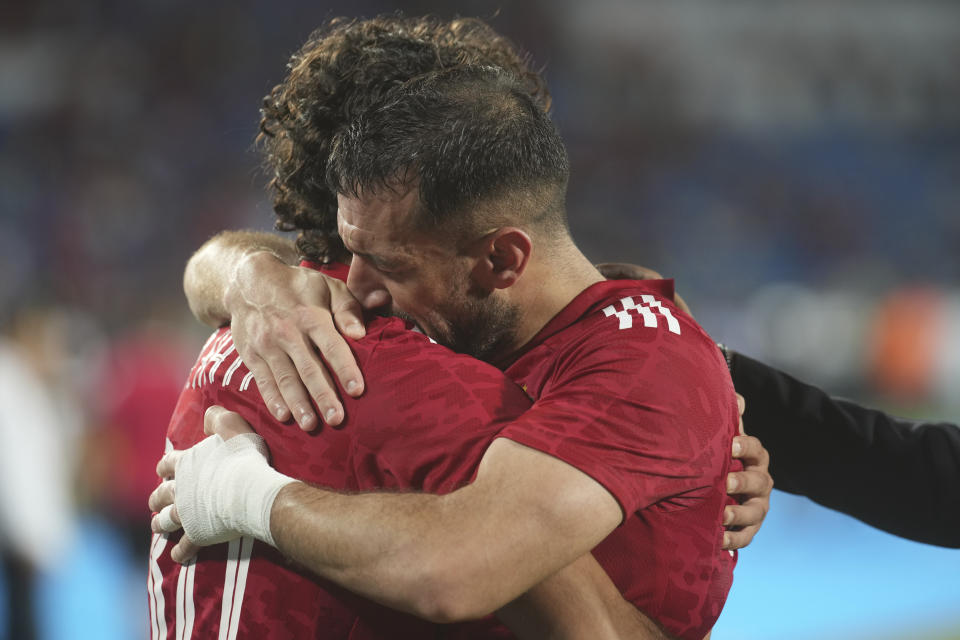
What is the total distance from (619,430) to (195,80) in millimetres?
13243

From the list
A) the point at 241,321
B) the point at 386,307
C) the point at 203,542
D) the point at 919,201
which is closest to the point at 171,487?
the point at 203,542

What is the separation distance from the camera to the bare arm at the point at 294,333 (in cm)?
170

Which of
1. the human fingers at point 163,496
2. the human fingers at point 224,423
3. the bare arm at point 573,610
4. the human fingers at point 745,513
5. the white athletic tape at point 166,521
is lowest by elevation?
the bare arm at point 573,610

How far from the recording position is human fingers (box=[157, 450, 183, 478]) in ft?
6.14

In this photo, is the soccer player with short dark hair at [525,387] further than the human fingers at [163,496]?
No

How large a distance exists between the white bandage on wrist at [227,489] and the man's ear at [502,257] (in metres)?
0.54

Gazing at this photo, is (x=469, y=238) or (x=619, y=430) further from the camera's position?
(x=469, y=238)

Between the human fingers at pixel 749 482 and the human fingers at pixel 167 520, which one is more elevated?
the human fingers at pixel 749 482

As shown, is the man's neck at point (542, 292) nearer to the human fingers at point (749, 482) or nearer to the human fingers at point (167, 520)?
the human fingers at point (749, 482)

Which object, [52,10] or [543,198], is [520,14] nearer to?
[52,10]

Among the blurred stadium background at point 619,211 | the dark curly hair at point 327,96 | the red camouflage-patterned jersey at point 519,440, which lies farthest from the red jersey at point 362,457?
the blurred stadium background at point 619,211

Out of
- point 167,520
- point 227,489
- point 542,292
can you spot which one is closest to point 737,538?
point 542,292

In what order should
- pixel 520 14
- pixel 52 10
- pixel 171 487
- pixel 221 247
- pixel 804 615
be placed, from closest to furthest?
pixel 171 487 → pixel 221 247 → pixel 804 615 → pixel 52 10 → pixel 520 14

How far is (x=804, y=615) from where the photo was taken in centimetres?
630
